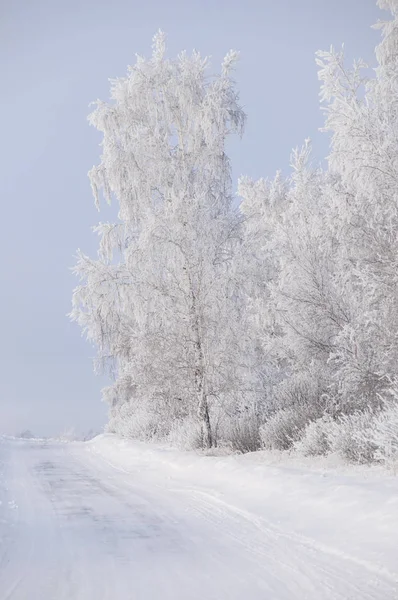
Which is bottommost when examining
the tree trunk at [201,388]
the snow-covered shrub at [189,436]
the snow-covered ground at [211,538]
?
the snow-covered ground at [211,538]

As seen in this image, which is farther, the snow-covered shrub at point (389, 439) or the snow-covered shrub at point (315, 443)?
the snow-covered shrub at point (315, 443)

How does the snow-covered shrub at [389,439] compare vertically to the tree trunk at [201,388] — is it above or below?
below

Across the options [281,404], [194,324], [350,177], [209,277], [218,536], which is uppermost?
[350,177]

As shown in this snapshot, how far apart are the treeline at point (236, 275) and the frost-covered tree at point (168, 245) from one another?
41mm

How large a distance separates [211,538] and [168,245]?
893cm

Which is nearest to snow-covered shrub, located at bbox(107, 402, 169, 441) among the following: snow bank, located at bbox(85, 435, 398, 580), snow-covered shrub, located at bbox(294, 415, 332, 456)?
snow bank, located at bbox(85, 435, 398, 580)

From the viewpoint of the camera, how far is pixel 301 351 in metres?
11.5

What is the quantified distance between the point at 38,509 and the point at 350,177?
7.59 metres

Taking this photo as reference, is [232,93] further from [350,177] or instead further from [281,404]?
[281,404]

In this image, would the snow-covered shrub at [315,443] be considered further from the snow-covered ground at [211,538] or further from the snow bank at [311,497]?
the snow-covered ground at [211,538]

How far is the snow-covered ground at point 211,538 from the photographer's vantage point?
350 centimetres

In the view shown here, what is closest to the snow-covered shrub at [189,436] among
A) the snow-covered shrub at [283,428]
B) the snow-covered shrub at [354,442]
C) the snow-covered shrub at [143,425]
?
the snow-covered shrub at [283,428]

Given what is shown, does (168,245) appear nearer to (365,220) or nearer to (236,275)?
(236,275)

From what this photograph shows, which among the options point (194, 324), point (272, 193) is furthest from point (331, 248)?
point (272, 193)
